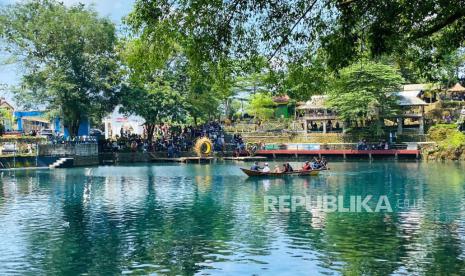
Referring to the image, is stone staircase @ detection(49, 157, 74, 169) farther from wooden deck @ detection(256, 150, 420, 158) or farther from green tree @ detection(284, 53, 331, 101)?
green tree @ detection(284, 53, 331, 101)

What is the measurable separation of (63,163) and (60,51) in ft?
38.8

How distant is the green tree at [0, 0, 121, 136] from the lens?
60.9 meters

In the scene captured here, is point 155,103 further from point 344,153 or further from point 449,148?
point 449,148

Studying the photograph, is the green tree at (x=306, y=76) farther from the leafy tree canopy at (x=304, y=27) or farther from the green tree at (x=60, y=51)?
the green tree at (x=60, y=51)

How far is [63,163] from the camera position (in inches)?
2383

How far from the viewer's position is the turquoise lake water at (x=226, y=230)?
1823 cm

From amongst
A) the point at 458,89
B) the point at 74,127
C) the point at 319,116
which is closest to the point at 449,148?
the point at 458,89

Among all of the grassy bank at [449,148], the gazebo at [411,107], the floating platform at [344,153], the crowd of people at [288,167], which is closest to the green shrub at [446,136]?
the grassy bank at [449,148]

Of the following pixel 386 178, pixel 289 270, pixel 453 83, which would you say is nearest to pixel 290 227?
pixel 289 270

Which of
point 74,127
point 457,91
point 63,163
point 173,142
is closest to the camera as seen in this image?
point 63,163

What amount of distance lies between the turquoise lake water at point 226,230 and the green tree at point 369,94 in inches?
1122

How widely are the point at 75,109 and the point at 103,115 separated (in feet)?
21.9

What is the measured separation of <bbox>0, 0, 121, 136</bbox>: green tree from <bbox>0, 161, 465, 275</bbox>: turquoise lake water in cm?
2096

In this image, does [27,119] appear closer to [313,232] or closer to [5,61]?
[5,61]
